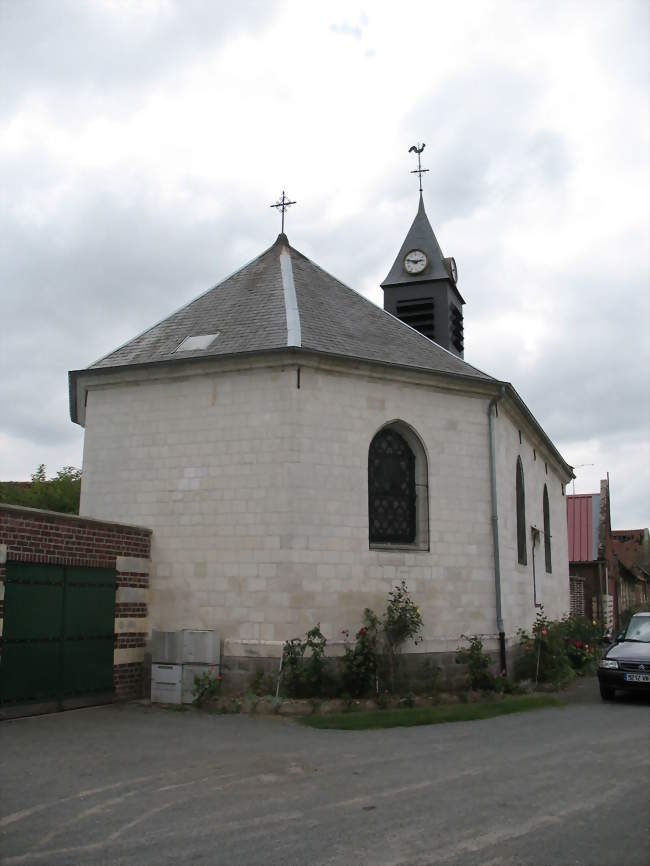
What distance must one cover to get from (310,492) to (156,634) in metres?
3.12

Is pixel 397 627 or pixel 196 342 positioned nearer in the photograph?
pixel 397 627

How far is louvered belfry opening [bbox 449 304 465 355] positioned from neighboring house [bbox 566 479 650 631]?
11523 millimetres

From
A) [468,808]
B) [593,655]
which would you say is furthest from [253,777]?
[593,655]

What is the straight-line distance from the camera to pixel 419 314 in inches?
840

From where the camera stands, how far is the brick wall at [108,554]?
10.2 meters

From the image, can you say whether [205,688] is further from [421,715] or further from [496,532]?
[496,532]

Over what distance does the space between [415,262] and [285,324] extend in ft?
32.9

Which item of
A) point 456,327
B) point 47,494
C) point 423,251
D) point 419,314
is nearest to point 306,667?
point 419,314

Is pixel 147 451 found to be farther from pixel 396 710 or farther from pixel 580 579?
pixel 580 579

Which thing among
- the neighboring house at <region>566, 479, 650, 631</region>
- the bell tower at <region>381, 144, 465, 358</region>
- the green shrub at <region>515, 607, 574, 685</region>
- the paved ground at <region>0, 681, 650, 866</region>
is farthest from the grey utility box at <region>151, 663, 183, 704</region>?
the neighboring house at <region>566, 479, 650, 631</region>

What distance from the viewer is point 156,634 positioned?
11.7 m

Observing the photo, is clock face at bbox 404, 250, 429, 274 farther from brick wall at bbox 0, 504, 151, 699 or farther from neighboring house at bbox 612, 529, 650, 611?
neighboring house at bbox 612, 529, 650, 611

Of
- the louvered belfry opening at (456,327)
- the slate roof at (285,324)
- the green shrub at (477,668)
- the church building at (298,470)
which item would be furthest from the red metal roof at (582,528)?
the green shrub at (477,668)

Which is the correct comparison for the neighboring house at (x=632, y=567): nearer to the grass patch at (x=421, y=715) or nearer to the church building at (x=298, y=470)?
the church building at (x=298, y=470)
